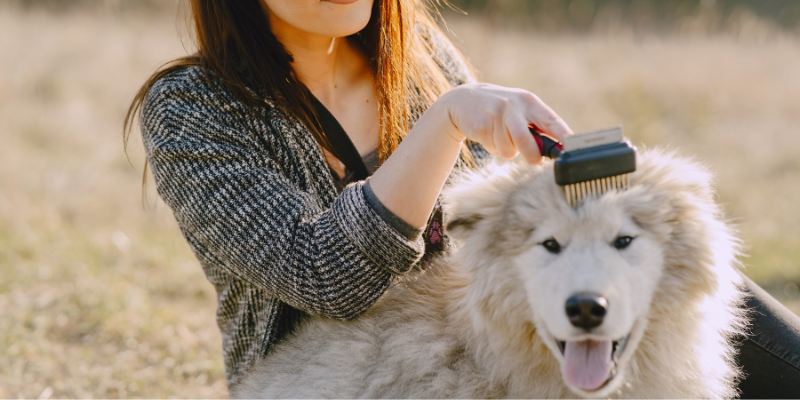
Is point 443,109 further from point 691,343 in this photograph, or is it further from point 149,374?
point 149,374

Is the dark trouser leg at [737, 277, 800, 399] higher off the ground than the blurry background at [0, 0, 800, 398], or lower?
higher

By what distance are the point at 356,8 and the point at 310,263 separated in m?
0.93

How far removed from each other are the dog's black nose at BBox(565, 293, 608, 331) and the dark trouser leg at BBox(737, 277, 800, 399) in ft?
3.52

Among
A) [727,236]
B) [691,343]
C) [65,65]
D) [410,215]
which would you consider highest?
[727,236]

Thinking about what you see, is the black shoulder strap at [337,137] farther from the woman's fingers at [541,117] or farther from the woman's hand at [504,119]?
the woman's fingers at [541,117]

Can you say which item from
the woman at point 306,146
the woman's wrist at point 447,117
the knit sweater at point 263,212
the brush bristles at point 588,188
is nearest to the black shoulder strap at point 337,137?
the woman at point 306,146

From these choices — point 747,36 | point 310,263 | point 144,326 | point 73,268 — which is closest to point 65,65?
point 73,268

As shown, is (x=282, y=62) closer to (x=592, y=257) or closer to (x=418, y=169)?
(x=418, y=169)

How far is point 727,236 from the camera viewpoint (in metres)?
1.68

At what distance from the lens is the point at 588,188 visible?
155 cm

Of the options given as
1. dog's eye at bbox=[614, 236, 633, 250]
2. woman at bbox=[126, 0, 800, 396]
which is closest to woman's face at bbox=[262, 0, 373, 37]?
woman at bbox=[126, 0, 800, 396]

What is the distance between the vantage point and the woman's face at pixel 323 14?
210cm

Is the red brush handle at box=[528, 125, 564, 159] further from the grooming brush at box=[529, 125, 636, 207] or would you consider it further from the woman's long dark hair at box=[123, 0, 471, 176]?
the woman's long dark hair at box=[123, 0, 471, 176]

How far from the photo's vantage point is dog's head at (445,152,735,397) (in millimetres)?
1459
